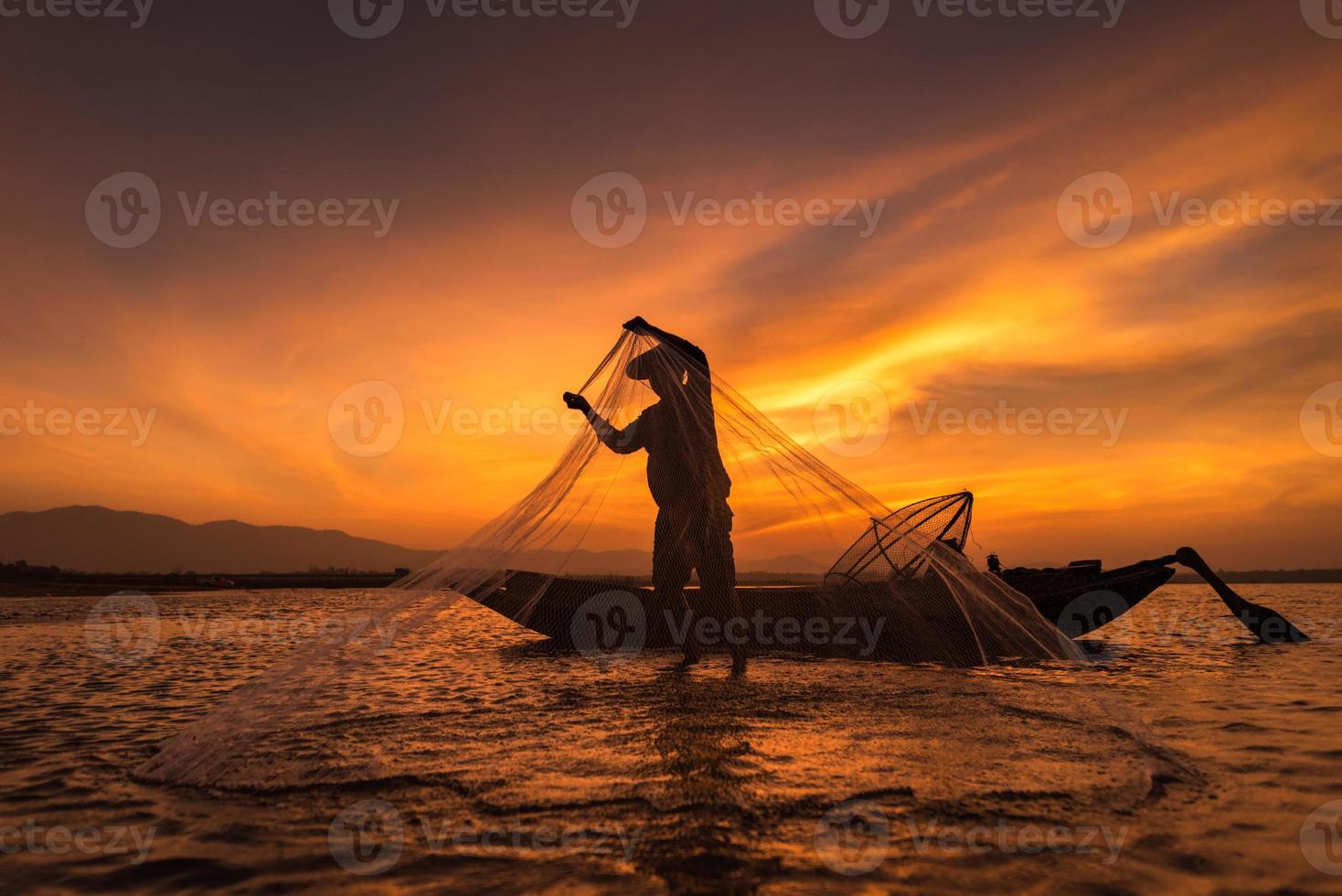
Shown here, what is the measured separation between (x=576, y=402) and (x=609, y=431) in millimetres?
507

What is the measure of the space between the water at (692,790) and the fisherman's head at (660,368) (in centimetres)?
340

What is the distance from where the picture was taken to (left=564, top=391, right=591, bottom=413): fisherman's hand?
7855mm

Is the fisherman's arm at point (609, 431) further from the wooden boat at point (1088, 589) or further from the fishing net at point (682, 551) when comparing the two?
the wooden boat at point (1088, 589)

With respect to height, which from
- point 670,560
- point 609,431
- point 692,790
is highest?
point 609,431

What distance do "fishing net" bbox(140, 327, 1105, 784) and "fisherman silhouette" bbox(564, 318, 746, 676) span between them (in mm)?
18

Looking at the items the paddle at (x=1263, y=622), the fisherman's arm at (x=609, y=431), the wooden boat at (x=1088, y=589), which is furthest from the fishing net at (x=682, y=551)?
the paddle at (x=1263, y=622)

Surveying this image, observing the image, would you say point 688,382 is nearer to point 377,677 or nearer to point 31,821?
point 377,677

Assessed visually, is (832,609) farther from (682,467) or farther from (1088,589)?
(1088,589)

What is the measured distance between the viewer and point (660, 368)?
322 inches

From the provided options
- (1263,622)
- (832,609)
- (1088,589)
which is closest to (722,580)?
(832,609)

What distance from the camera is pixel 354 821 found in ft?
11.5

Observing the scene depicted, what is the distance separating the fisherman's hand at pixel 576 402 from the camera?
25.8 feet

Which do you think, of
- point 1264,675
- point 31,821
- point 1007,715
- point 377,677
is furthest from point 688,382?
point 1264,675

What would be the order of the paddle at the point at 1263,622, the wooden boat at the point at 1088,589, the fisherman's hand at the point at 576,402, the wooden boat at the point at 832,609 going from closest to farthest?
the fisherman's hand at the point at 576,402
the wooden boat at the point at 832,609
the wooden boat at the point at 1088,589
the paddle at the point at 1263,622
